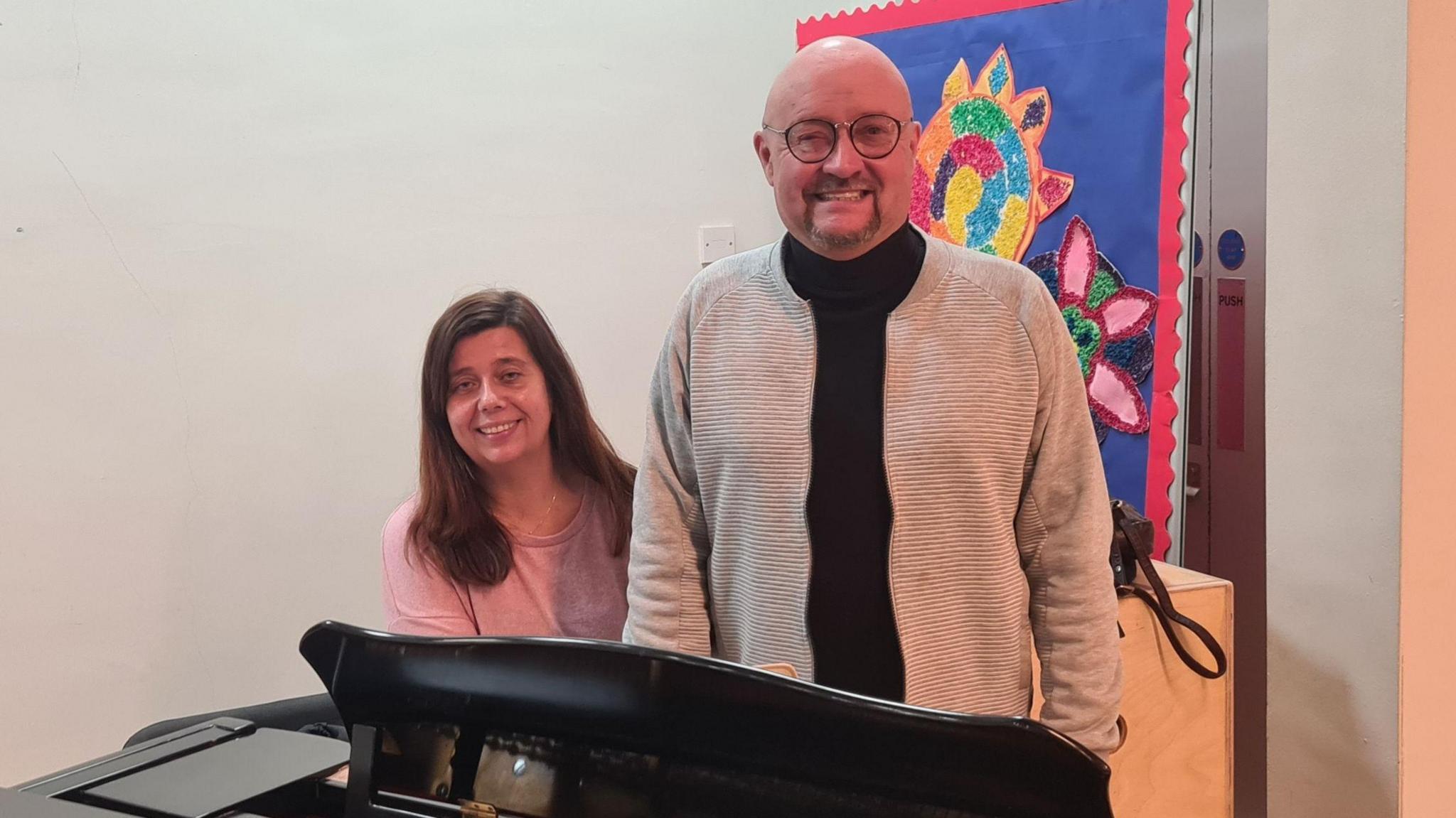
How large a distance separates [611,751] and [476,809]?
0.12 meters

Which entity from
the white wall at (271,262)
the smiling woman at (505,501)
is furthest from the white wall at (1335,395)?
the white wall at (271,262)

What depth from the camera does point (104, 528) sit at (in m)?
2.57

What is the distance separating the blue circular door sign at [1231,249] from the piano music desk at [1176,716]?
1.93 ft

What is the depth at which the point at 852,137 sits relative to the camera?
1.35m

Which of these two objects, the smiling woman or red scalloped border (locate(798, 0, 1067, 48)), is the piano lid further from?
red scalloped border (locate(798, 0, 1067, 48))

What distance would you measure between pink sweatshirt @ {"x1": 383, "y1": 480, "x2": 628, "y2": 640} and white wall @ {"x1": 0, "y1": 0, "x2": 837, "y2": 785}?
109 centimetres

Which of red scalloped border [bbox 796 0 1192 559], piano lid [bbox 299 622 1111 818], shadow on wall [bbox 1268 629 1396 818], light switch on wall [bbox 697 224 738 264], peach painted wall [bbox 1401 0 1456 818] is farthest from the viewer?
light switch on wall [bbox 697 224 738 264]

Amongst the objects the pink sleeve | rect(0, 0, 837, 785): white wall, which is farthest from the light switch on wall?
the pink sleeve

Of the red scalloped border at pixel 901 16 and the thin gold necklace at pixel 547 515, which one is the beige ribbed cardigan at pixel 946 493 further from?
the red scalloped border at pixel 901 16

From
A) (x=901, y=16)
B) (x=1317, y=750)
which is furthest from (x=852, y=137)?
(x=1317, y=750)

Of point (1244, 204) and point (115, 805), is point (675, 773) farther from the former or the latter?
point (1244, 204)

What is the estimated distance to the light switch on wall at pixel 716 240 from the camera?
289cm

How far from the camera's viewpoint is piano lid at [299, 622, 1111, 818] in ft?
2.28

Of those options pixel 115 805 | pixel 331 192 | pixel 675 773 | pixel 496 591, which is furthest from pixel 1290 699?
pixel 331 192
